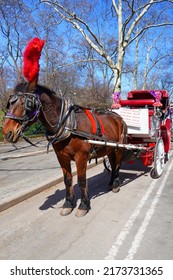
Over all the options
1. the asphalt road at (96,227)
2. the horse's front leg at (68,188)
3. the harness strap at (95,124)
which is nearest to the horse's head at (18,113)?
the horse's front leg at (68,188)

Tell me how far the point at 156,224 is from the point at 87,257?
4.54ft

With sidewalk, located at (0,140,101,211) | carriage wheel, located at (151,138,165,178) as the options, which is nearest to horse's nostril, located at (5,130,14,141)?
sidewalk, located at (0,140,101,211)

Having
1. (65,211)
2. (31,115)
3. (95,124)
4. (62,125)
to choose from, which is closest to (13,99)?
(31,115)

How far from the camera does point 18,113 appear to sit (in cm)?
342

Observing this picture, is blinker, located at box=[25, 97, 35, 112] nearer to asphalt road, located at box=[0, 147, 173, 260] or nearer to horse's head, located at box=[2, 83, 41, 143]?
horse's head, located at box=[2, 83, 41, 143]

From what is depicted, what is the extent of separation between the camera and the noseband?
→ 341 cm

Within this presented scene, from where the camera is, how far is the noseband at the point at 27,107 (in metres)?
3.41

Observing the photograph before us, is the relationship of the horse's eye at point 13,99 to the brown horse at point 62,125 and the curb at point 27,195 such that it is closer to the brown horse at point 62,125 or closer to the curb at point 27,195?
the brown horse at point 62,125

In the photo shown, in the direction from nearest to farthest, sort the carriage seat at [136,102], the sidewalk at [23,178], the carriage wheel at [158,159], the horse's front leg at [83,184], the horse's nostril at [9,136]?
the horse's nostril at [9,136] → the horse's front leg at [83,184] → the sidewalk at [23,178] → the carriage wheel at [158,159] → the carriage seat at [136,102]

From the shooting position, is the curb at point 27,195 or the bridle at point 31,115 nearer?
the bridle at point 31,115

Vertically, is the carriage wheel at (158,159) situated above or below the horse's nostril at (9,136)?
below

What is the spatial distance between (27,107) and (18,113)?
14 centimetres

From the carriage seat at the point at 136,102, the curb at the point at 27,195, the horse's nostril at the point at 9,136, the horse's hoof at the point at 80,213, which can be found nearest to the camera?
the horse's nostril at the point at 9,136

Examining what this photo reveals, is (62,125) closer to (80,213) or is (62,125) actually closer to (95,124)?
(95,124)
